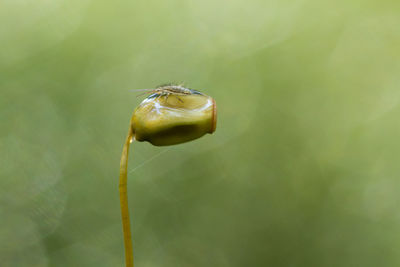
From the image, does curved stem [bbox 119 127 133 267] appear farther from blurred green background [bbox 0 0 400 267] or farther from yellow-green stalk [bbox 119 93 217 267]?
blurred green background [bbox 0 0 400 267]

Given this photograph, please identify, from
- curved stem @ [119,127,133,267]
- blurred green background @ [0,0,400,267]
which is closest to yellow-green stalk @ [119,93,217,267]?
curved stem @ [119,127,133,267]

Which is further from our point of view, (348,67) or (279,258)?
(348,67)

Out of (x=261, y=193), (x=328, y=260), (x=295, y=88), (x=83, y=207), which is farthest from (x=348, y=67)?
(x=83, y=207)

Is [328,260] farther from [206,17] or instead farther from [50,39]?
[50,39]

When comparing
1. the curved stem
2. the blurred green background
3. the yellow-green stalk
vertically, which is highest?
the blurred green background

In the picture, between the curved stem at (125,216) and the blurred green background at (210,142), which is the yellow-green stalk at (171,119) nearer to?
the curved stem at (125,216)

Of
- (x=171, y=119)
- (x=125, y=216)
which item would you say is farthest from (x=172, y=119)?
(x=125, y=216)

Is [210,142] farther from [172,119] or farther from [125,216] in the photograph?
[125,216]

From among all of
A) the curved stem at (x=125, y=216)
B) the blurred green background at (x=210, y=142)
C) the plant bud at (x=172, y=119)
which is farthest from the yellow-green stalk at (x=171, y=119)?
the blurred green background at (x=210, y=142)
